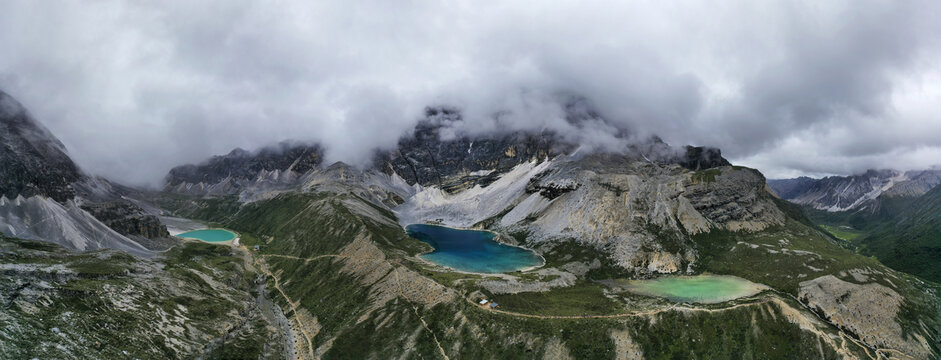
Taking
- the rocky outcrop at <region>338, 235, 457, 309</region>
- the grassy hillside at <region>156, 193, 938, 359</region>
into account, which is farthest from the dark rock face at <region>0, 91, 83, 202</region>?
the rocky outcrop at <region>338, 235, 457, 309</region>

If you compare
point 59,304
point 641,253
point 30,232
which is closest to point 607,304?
point 641,253

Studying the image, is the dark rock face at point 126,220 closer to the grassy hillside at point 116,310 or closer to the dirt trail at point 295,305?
the dirt trail at point 295,305

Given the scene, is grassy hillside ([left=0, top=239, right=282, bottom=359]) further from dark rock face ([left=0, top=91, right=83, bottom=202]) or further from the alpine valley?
dark rock face ([left=0, top=91, right=83, bottom=202])

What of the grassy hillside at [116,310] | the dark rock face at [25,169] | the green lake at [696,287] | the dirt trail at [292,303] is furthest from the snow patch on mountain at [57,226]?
the green lake at [696,287]

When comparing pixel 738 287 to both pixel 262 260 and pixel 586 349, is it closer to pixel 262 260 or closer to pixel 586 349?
pixel 586 349

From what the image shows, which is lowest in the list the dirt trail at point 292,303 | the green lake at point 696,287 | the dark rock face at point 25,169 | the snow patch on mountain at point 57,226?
the dirt trail at point 292,303

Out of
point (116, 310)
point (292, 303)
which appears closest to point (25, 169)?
point (116, 310)
